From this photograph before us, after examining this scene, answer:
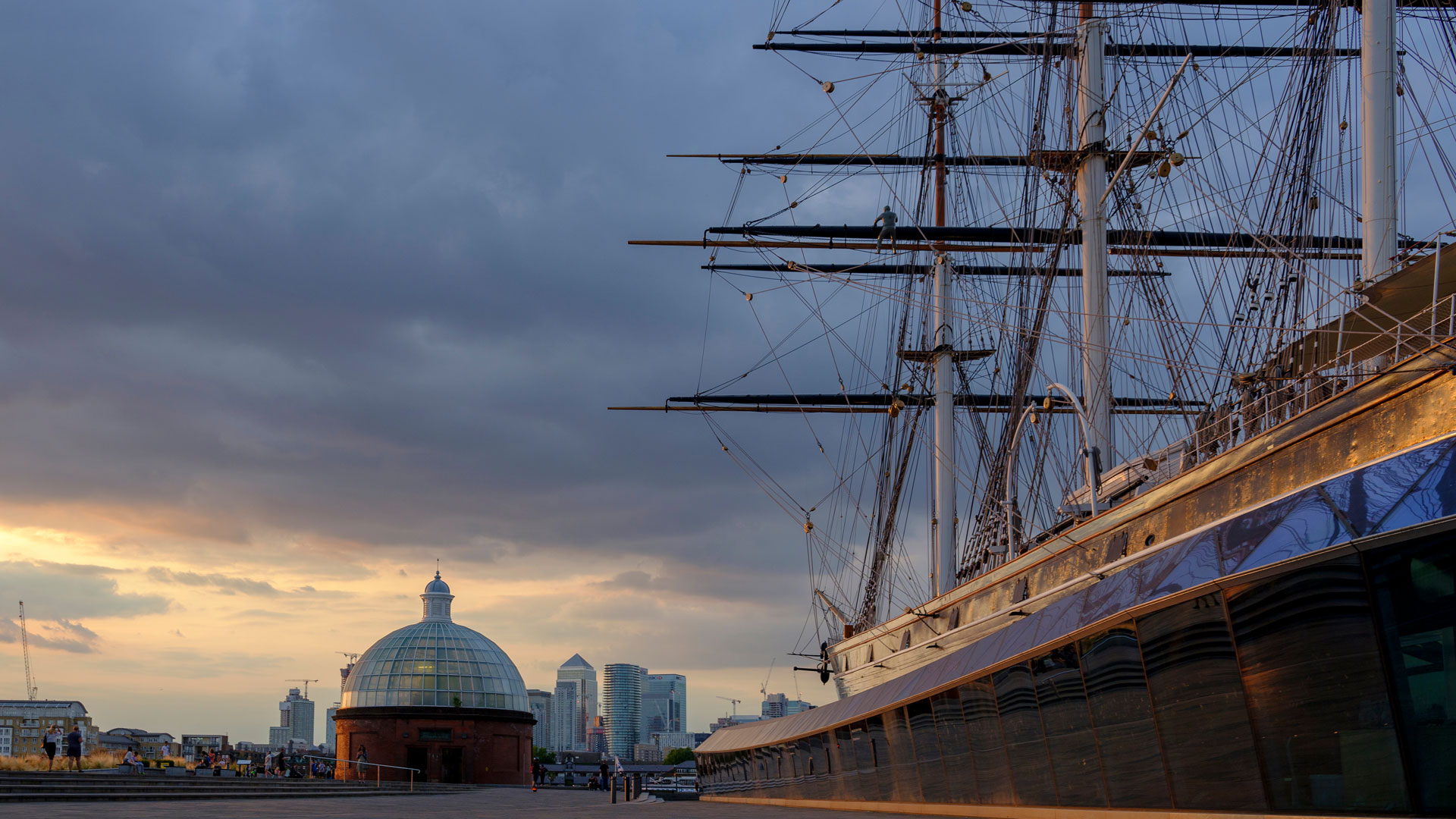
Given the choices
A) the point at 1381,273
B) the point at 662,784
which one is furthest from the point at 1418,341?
the point at 662,784

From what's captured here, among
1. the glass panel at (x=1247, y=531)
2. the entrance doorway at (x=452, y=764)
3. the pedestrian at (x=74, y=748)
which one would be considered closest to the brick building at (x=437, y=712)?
the entrance doorway at (x=452, y=764)

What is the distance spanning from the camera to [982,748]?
14578 millimetres

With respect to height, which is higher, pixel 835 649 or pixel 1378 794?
pixel 835 649

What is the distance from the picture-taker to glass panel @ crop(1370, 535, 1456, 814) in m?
8.60

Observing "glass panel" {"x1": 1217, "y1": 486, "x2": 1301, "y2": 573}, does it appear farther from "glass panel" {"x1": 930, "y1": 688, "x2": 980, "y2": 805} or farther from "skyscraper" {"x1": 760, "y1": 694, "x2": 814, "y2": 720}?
"skyscraper" {"x1": 760, "y1": 694, "x2": 814, "y2": 720}

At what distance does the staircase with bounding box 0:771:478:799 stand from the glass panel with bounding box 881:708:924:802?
1434cm

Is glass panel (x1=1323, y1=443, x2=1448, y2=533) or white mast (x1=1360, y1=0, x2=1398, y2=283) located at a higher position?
white mast (x1=1360, y1=0, x2=1398, y2=283)

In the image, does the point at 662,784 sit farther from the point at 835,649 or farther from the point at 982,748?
the point at 982,748

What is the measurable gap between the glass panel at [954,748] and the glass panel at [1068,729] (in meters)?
2.12

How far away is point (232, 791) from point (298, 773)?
19.2 m

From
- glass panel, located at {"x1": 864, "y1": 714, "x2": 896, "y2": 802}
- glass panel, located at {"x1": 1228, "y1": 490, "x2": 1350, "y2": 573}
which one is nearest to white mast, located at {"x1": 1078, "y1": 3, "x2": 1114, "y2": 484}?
glass panel, located at {"x1": 864, "y1": 714, "x2": 896, "y2": 802}

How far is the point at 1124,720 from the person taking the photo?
11.6m

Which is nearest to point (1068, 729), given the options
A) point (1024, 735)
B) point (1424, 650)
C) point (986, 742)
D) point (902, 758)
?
point (1024, 735)

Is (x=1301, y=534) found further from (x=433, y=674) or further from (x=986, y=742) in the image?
(x=433, y=674)
